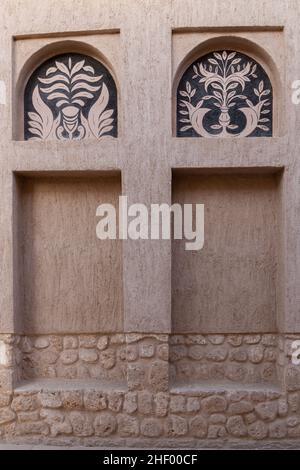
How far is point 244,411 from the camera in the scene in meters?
4.27

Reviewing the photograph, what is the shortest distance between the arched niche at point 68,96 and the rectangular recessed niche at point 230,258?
88cm

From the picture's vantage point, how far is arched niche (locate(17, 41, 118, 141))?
4.50m

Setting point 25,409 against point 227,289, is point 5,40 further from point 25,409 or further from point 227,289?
point 25,409

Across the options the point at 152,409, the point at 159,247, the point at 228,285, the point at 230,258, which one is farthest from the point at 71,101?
the point at 152,409

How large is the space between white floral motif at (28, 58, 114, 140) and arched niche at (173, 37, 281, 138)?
67 centimetres

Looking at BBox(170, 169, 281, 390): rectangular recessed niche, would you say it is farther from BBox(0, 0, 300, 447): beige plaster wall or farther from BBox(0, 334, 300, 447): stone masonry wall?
BBox(0, 334, 300, 447): stone masonry wall

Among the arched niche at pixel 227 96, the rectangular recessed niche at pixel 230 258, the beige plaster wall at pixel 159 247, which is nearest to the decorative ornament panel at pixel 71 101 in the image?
the beige plaster wall at pixel 159 247

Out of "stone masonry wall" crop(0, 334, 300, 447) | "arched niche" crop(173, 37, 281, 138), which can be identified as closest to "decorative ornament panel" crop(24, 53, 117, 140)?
"arched niche" crop(173, 37, 281, 138)

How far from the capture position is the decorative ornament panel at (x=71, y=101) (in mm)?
4504

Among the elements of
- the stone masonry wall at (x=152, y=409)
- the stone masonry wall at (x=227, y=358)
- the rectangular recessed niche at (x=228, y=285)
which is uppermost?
the rectangular recessed niche at (x=228, y=285)

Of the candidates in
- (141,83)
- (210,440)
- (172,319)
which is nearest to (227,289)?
(172,319)

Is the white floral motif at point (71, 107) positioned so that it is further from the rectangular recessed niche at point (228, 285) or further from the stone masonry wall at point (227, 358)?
the stone masonry wall at point (227, 358)

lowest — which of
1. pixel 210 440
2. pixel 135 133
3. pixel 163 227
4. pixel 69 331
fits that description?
pixel 210 440

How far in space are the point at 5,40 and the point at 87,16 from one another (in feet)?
2.47
